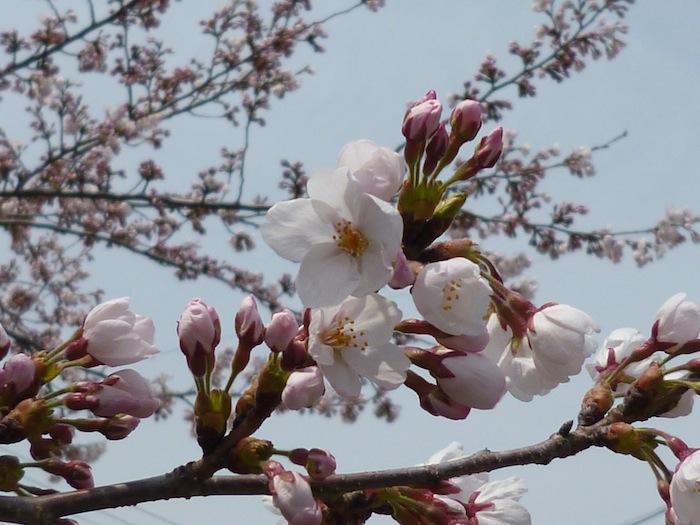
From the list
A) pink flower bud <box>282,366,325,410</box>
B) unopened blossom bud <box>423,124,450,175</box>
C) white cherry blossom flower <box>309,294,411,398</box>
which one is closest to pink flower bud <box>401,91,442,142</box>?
unopened blossom bud <box>423,124,450,175</box>

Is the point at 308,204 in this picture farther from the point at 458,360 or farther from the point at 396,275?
the point at 458,360

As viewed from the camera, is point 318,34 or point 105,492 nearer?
point 105,492

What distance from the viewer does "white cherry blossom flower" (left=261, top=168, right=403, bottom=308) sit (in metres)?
1.09

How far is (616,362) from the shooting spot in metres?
1.38

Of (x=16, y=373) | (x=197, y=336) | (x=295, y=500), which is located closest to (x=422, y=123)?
(x=197, y=336)

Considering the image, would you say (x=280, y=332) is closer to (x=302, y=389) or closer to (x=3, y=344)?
(x=302, y=389)

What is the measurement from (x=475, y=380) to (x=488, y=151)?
1.20 ft

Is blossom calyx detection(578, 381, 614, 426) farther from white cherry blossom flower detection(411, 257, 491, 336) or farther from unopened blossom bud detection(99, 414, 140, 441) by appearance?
unopened blossom bud detection(99, 414, 140, 441)

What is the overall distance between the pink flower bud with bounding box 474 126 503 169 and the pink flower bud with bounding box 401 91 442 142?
0.32 feet

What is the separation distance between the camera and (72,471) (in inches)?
50.6

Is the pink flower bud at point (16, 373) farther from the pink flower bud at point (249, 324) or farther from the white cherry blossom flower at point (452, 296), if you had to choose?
the white cherry blossom flower at point (452, 296)

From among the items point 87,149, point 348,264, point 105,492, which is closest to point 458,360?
point 348,264

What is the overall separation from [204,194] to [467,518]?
487 cm

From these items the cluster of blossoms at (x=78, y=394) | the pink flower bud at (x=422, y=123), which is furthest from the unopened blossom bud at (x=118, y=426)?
the pink flower bud at (x=422, y=123)
